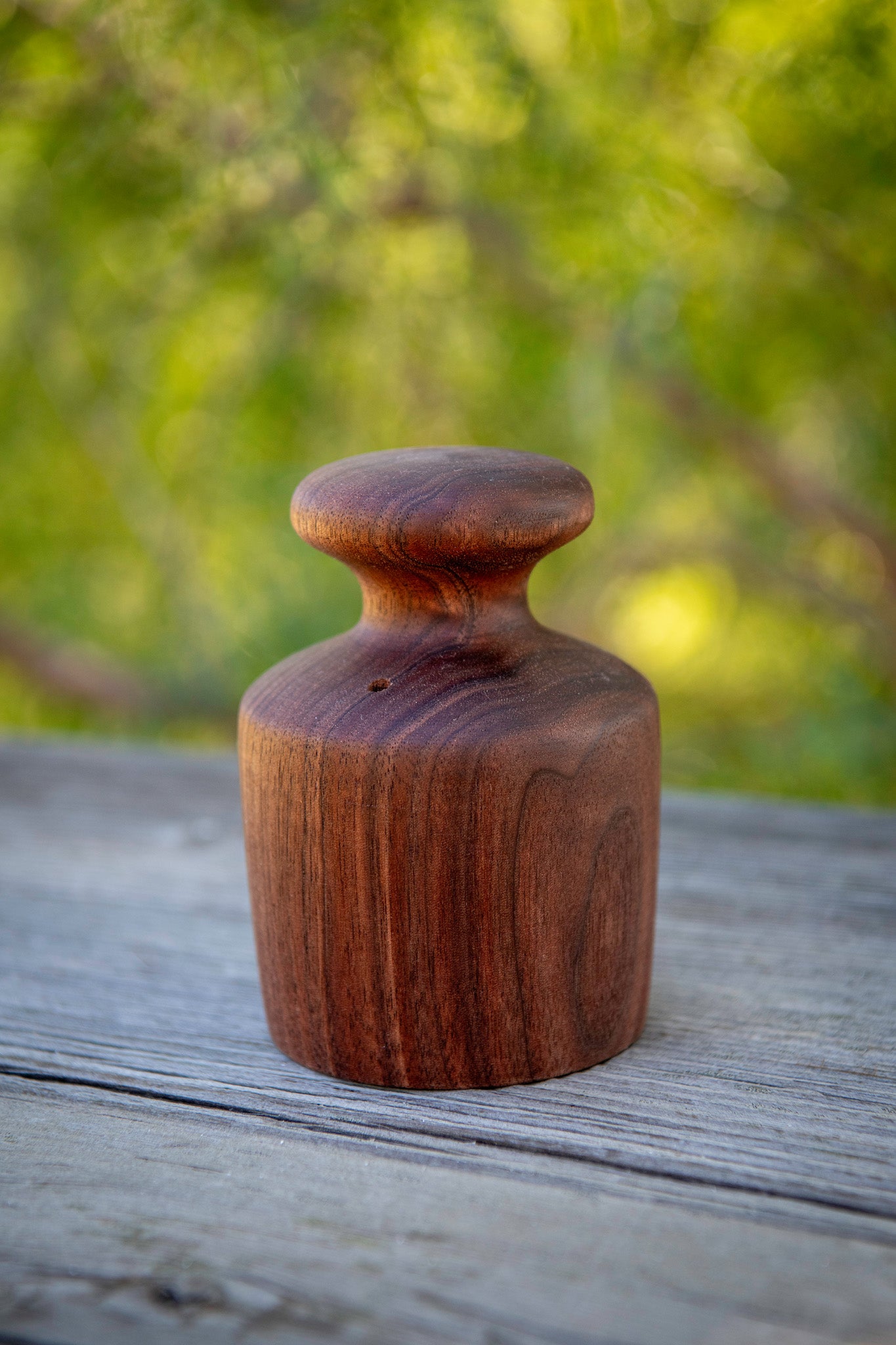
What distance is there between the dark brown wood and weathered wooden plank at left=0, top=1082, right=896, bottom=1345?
6cm

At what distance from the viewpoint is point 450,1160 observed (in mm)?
439

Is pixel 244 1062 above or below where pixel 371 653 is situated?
below

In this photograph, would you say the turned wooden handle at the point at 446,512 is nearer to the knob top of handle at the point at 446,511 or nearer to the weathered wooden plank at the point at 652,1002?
the knob top of handle at the point at 446,511

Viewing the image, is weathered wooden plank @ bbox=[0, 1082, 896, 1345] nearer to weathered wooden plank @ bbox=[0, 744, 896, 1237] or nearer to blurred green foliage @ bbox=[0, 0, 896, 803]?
weathered wooden plank @ bbox=[0, 744, 896, 1237]

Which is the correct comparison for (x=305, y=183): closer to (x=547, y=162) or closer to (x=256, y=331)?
(x=256, y=331)

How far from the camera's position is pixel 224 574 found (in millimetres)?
1551

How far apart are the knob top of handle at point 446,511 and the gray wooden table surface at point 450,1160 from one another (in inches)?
8.9

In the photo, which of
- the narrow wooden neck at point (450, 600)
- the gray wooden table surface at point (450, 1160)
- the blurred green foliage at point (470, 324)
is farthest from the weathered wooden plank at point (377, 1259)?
the blurred green foliage at point (470, 324)

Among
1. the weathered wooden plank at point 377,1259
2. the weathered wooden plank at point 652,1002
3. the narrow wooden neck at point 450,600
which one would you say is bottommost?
the weathered wooden plank at point 652,1002

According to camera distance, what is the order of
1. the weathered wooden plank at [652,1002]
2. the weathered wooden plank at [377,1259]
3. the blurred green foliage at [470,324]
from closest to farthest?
the weathered wooden plank at [377,1259] → the weathered wooden plank at [652,1002] → the blurred green foliage at [470,324]

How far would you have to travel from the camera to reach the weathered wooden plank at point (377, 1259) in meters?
0.35

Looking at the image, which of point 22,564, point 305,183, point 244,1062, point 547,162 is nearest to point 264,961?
point 244,1062

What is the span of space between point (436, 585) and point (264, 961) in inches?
7.4

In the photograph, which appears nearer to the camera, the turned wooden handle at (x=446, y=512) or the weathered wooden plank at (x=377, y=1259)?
the weathered wooden plank at (x=377, y=1259)
